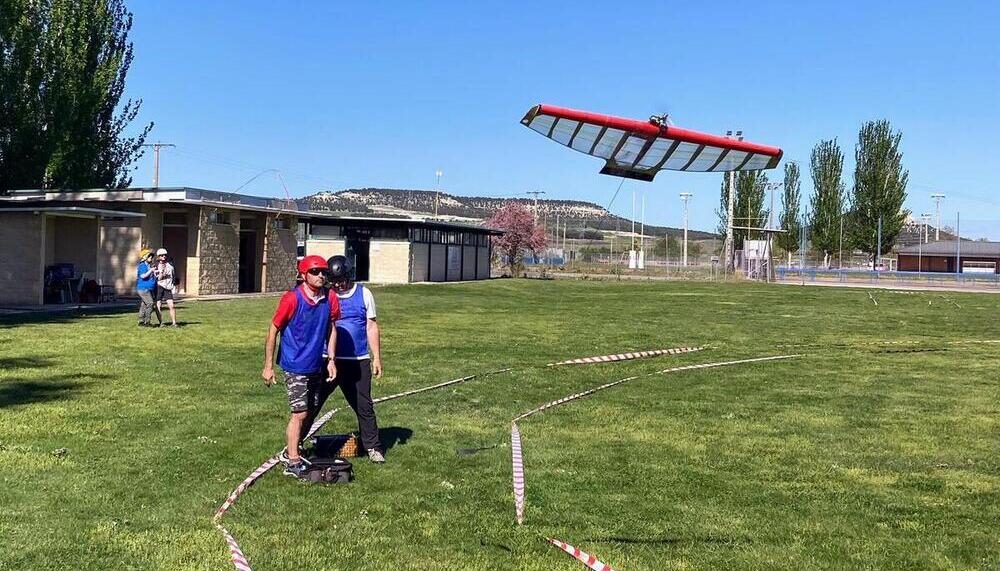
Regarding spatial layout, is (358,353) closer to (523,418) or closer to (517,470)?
(517,470)

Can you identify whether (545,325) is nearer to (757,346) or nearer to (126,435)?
(757,346)

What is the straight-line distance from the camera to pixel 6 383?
34.6 ft

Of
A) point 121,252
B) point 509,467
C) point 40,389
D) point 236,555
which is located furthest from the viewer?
point 121,252

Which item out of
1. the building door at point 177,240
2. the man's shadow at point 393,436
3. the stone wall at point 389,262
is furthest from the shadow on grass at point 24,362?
the stone wall at point 389,262

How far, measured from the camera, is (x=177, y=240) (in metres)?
31.9

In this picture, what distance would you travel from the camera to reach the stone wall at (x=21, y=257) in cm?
2391

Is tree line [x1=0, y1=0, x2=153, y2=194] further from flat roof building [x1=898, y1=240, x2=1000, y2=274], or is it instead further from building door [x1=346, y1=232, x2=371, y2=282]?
flat roof building [x1=898, y1=240, x2=1000, y2=274]

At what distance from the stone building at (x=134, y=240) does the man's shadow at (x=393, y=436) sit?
58.8 ft

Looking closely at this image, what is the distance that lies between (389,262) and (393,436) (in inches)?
1639

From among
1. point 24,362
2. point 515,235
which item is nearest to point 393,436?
point 24,362

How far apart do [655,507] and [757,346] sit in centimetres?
1279

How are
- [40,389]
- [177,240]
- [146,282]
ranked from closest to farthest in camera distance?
[40,389]
[146,282]
[177,240]

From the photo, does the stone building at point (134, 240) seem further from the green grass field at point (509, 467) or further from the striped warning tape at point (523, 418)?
the striped warning tape at point (523, 418)

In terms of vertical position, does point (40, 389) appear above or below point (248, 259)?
below
